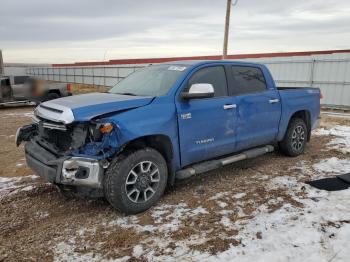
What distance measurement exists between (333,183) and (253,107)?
158 centimetres

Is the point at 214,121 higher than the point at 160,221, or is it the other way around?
the point at 214,121

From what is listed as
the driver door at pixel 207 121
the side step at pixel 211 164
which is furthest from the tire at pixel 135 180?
the driver door at pixel 207 121

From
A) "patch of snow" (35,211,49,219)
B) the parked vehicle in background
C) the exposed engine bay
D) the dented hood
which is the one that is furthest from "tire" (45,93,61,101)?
"patch of snow" (35,211,49,219)

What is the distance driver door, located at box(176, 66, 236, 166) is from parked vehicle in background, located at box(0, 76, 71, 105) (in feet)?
36.4

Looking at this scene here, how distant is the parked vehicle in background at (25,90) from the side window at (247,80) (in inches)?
428

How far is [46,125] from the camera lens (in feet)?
13.4

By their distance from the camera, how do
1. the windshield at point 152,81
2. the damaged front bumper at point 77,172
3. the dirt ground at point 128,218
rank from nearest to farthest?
the dirt ground at point 128,218 < the damaged front bumper at point 77,172 < the windshield at point 152,81

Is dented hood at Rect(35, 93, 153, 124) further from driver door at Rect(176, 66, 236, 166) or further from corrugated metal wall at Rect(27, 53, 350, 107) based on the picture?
corrugated metal wall at Rect(27, 53, 350, 107)

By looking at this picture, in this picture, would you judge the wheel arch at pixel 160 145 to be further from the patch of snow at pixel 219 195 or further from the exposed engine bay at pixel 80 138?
the patch of snow at pixel 219 195

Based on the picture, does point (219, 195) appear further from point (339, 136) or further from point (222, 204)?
point (339, 136)

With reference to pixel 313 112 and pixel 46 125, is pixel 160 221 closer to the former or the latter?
pixel 46 125

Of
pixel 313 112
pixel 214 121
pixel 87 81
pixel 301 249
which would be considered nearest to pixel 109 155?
pixel 214 121

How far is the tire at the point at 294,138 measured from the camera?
6289 millimetres

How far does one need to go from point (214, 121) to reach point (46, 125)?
7.02 feet
